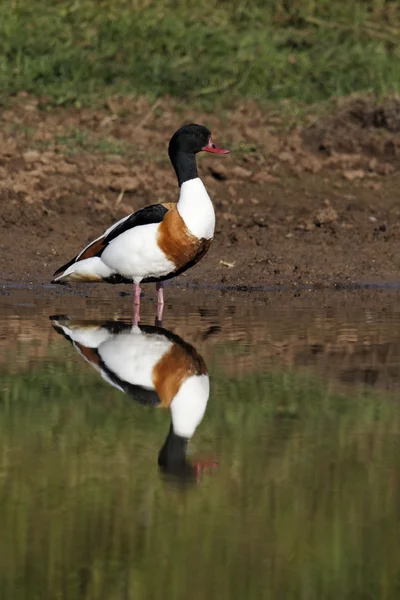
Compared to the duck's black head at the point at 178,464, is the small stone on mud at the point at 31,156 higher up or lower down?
lower down

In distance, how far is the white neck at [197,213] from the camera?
967cm

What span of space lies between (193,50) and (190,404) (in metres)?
9.82

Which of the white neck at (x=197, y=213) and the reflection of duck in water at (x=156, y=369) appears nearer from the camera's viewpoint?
the reflection of duck in water at (x=156, y=369)

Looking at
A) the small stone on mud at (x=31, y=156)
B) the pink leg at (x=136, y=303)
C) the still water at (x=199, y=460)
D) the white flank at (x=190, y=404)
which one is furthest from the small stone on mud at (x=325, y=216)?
the white flank at (x=190, y=404)

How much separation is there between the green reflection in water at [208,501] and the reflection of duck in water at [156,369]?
75 millimetres

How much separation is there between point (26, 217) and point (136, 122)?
242 centimetres

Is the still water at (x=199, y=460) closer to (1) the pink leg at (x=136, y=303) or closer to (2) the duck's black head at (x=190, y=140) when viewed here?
(1) the pink leg at (x=136, y=303)

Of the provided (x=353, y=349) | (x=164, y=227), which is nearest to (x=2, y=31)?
(x=164, y=227)

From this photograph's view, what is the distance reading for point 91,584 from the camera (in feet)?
14.1

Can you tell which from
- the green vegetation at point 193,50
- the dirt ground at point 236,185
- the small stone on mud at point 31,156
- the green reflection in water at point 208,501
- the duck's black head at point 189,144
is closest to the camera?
the green reflection in water at point 208,501

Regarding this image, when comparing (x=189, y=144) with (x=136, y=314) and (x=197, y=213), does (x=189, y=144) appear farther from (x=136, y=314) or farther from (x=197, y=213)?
(x=136, y=314)

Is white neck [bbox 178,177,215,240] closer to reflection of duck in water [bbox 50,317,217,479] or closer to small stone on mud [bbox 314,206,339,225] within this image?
reflection of duck in water [bbox 50,317,217,479]

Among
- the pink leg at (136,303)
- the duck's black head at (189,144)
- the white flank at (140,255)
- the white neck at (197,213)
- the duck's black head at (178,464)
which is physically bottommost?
the pink leg at (136,303)

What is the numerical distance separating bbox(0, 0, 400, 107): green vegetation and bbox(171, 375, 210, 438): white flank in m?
8.07
